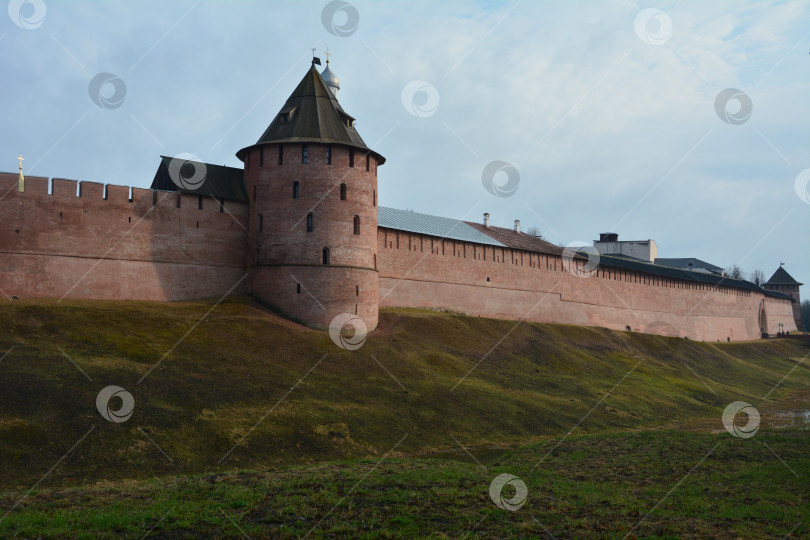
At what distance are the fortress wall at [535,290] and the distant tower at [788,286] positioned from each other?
30.4 meters

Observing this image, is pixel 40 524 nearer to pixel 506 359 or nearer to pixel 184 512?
pixel 184 512

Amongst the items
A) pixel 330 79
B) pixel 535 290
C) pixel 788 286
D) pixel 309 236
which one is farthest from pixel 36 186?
pixel 788 286

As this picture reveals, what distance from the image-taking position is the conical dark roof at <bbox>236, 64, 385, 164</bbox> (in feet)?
118

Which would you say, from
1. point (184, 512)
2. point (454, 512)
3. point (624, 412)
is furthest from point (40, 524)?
point (624, 412)

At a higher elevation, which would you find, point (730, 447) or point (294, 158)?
point (294, 158)

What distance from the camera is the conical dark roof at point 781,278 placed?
338 ft

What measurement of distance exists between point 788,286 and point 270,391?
102 meters

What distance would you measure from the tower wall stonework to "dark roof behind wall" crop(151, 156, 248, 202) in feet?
3.24

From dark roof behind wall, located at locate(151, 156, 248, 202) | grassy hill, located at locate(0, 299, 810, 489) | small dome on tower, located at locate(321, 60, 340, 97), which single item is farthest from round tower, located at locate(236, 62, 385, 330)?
small dome on tower, located at locate(321, 60, 340, 97)

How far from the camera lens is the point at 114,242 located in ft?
104

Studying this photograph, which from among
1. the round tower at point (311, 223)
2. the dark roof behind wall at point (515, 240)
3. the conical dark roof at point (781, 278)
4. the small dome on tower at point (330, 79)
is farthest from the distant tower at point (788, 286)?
the round tower at point (311, 223)

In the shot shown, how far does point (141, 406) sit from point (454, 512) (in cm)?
1258

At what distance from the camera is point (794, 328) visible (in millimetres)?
98375

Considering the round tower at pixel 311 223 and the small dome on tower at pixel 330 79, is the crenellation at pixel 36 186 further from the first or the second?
the small dome on tower at pixel 330 79
